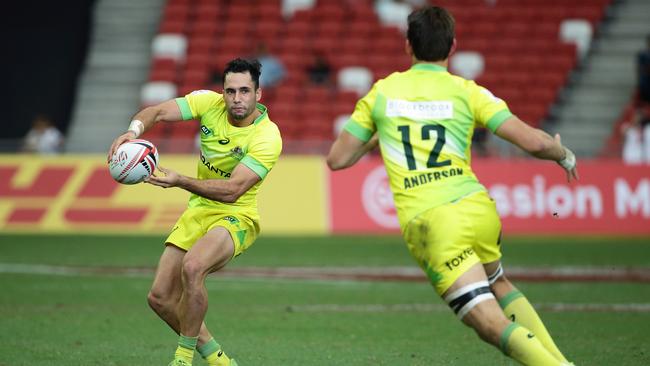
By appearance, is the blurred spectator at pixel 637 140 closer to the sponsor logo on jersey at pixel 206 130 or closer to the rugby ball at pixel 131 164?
the sponsor logo on jersey at pixel 206 130

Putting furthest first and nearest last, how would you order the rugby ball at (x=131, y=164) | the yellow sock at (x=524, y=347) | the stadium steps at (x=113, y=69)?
the stadium steps at (x=113, y=69), the rugby ball at (x=131, y=164), the yellow sock at (x=524, y=347)

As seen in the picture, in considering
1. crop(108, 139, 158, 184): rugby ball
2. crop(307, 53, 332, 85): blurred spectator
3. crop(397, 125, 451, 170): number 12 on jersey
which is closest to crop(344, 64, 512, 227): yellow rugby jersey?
crop(397, 125, 451, 170): number 12 on jersey

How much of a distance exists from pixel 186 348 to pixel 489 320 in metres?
2.59

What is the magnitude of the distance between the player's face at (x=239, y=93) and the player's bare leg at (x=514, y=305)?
2375 millimetres

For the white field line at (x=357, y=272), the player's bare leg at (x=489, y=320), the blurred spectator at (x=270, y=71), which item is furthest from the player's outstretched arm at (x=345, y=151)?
the blurred spectator at (x=270, y=71)

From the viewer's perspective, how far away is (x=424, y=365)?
8945 millimetres

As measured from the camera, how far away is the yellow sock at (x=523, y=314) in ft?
23.0

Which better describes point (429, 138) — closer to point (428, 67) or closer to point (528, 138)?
point (428, 67)

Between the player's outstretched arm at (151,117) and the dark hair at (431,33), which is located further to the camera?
the player's outstretched arm at (151,117)

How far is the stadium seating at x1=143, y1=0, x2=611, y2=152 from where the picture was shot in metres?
26.7

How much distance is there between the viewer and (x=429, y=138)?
6766mm

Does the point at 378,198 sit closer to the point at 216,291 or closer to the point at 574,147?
the point at 574,147

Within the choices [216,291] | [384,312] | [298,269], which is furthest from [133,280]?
[384,312]

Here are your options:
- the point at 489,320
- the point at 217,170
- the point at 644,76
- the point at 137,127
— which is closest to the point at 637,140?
the point at 644,76
